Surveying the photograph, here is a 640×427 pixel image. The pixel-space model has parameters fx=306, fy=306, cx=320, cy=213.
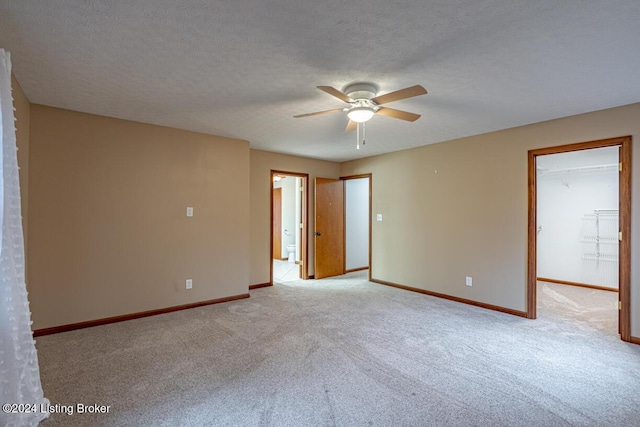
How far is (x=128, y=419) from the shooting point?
1.91 metres

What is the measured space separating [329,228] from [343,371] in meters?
3.86

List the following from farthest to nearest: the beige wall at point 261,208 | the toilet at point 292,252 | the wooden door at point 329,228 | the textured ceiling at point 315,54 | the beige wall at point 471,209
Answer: the toilet at point 292,252 → the wooden door at point 329,228 → the beige wall at point 261,208 → the beige wall at point 471,209 → the textured ceiling at point 315,54

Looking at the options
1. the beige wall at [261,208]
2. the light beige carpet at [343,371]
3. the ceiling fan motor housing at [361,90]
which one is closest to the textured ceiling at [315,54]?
the ceiling fan motor housing at [361,90]

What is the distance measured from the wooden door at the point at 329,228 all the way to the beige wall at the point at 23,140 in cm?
409

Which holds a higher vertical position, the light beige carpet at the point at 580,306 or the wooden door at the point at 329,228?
the wooden door at the point at 329,228

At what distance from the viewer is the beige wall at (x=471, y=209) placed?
335cm

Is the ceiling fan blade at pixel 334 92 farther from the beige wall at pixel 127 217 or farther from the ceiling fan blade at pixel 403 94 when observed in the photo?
the beige wall at pixel 127 217

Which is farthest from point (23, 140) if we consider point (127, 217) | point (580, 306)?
point (580, 306)

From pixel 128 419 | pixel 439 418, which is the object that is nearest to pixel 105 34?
pixel 128 419

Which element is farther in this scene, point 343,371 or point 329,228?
point 329,228

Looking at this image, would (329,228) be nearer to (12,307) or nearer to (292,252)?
(292,252)

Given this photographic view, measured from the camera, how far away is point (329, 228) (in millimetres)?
6207

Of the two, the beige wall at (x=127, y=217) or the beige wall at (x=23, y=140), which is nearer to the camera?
the beige wall at (x=23, y=140)

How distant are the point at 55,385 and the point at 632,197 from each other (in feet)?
17.5
